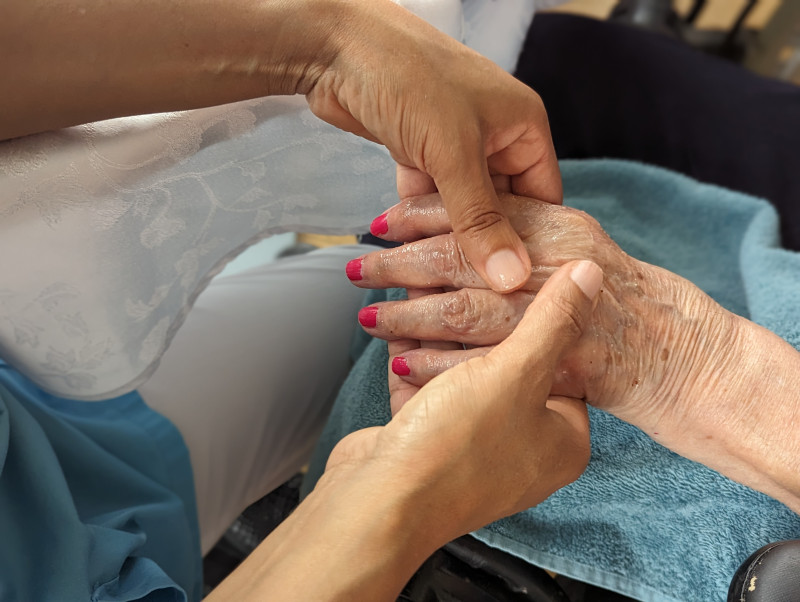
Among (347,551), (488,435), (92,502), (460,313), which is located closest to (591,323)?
(460,313)

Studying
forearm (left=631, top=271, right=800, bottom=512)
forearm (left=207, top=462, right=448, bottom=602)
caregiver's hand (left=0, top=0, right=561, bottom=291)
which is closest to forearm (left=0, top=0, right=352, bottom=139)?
caregiver's hand (left=0, top=0, right=561, bottom=291)

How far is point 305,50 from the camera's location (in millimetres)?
584

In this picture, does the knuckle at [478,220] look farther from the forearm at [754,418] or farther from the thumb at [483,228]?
the forearm at [754,418]

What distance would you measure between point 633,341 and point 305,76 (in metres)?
0.52

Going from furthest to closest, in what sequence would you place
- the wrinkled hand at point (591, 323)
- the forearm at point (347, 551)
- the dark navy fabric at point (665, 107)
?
the dark navy fabric at point (665, 107) < the wrinkled hand at point (591, 323) < the forearm at point (347, 551)

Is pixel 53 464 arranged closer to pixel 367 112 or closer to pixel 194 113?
pixel 194 113

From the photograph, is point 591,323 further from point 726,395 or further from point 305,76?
point 305,76

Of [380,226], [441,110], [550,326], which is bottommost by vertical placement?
[380,226]

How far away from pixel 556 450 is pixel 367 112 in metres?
0.42

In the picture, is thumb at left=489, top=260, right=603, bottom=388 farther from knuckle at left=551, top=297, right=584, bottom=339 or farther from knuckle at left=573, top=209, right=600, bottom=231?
knuckle at left=573, top=209, right=600, bottom=231

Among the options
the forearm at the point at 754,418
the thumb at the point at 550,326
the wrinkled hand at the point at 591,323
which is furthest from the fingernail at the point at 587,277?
the forearm at the point at 754,418

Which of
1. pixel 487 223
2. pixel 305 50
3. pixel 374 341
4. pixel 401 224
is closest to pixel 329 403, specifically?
pixel 374 341

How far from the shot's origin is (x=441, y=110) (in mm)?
586

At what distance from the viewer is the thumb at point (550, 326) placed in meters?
0.49
